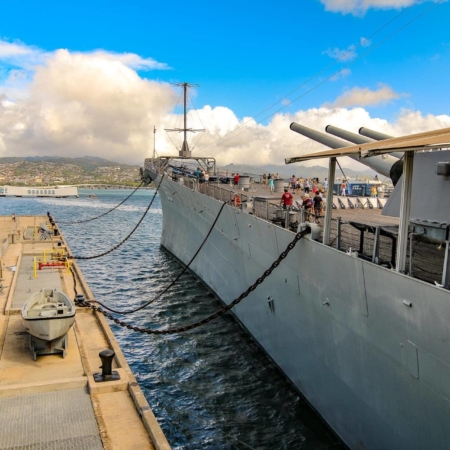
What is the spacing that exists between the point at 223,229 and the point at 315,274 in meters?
7.33

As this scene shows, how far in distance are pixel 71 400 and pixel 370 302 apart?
15.5 feet

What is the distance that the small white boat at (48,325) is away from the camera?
790 cm

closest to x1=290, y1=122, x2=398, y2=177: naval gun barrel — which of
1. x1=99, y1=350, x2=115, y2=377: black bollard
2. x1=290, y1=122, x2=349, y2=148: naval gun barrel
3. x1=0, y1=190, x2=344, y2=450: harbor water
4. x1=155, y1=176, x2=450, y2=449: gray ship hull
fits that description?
x1=290, y1=122, x2=349, y2=148: naval gun barrel

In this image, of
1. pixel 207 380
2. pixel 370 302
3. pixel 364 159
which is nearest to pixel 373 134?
pixel 364 159

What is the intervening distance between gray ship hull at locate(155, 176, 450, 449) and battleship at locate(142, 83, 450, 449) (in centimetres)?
2

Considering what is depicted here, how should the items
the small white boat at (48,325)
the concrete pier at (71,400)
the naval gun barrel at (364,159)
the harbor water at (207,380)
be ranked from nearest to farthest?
the concrete pier at (71,400)
the small white boat at (48,325)
the harbor water at (207,380)
the naval gun barrel at (364,159)

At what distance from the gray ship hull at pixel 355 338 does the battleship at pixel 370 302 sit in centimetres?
2

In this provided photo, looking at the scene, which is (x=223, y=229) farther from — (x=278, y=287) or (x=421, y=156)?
(x=421, y=156)

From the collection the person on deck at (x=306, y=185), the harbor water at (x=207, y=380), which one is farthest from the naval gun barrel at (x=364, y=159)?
the person on deck at (x=306, y=185)

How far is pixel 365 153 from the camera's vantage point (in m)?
6.16

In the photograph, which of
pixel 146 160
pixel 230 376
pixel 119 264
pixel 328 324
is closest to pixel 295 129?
pixel 328 324

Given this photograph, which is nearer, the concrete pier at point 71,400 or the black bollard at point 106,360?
the concrete pier at point 71,400

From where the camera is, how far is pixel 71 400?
261 inches

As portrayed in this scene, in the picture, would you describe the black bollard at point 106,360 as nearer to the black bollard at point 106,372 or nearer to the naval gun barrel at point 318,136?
the black bollard at point 106,372
